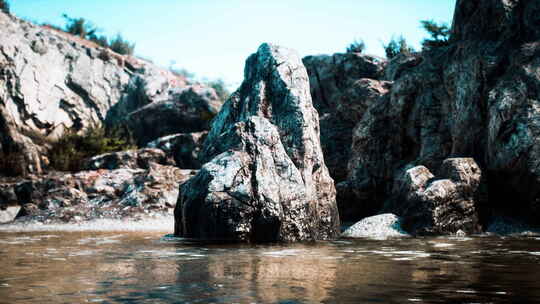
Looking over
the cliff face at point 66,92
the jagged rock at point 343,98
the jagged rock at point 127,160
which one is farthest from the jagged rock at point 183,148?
the jagged rock at point 343,98

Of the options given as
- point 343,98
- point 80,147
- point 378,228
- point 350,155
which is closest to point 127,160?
point 80,147

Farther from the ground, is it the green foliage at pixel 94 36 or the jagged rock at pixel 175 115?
the green foliage at pixel 94 36

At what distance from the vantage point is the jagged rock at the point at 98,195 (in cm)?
1920

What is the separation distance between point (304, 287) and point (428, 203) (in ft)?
32.0

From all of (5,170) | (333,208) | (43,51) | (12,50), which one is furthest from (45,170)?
(333,208)

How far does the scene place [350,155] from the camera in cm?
2125

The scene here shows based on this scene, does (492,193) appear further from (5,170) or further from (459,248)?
(5,170)

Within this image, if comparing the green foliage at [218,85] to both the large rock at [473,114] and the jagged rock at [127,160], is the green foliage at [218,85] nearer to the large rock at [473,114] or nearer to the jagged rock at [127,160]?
the jagged rock at [127,160]

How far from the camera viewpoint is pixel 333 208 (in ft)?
44.0

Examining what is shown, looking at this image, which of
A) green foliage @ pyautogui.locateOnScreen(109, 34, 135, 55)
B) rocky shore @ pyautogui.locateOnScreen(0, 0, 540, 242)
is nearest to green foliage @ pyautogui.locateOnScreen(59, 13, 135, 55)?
green foliage @ pyautogui.locateOnScreen(109, 34, 135, 55)

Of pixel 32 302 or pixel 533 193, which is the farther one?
pixel 533 193

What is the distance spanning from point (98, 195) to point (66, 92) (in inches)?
891

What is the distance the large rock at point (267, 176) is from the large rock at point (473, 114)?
5806 millimetres

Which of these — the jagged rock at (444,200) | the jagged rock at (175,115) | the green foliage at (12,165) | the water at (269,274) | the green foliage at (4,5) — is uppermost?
the green foliage at (4,5)
